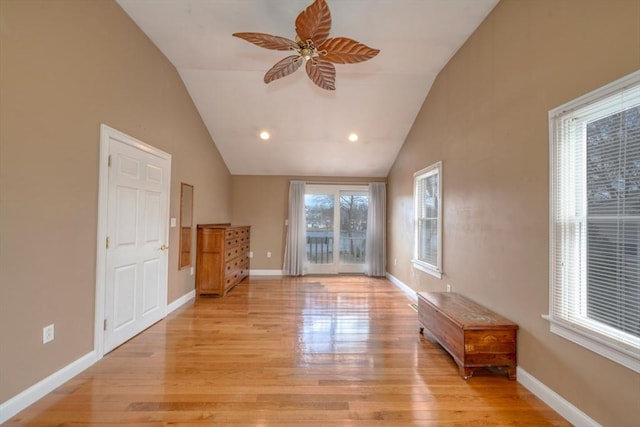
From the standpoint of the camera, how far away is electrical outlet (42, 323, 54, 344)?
1998 mm

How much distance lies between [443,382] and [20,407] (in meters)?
2.97

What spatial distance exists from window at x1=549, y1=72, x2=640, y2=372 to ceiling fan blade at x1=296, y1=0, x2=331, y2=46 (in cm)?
173

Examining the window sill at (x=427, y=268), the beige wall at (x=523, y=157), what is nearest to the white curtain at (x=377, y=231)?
the window sill at (x=427, y=268)

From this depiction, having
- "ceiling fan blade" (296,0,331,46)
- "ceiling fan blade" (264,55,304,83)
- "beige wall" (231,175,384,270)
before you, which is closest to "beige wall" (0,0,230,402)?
"ceiling fan blade" (264,55,304,83)

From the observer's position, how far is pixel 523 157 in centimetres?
221

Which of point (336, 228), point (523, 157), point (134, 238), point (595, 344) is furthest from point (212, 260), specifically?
point (595, 344)

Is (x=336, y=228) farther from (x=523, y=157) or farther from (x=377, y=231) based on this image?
(x=523, y=157)

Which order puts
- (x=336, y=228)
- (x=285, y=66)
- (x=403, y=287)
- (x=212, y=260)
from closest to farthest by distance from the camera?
(x=285, y=66) < (x=212, y=260) < (x=403, y=287) < (x=336, y=228)

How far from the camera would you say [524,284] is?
2.19 m

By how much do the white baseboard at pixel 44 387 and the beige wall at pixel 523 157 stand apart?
11.7 ft

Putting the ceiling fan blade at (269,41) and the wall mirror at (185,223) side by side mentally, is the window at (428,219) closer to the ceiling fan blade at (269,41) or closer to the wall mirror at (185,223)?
the ceiling fan blade at (269,41)

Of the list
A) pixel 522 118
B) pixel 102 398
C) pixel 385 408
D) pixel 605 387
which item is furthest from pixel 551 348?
pixel 102 398

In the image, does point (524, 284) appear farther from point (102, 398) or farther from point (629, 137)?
point (102, 398)

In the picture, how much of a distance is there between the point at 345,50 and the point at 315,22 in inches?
15.5
